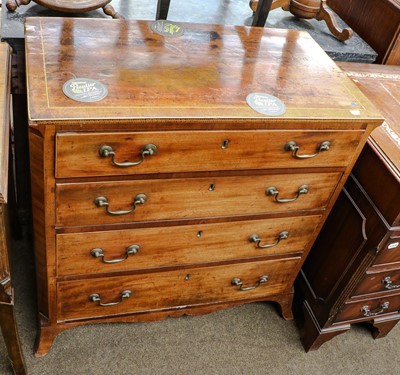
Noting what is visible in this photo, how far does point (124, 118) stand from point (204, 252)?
24.0 inches

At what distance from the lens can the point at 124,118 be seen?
1.12 m

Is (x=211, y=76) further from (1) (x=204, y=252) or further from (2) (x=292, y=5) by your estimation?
(2) (x=292, y=5)

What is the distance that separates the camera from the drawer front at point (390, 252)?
145 cm

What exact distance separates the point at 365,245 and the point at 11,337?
112 centimetres

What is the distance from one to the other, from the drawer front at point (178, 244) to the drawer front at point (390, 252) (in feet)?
0.74

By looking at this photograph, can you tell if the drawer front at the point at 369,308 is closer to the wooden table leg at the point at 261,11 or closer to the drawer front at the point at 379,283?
the drawer front at the point at 379,283

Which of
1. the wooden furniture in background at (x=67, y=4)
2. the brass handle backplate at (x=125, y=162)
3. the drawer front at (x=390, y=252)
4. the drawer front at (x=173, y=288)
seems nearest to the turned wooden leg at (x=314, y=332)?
the drawer front at (x=173, y=288)

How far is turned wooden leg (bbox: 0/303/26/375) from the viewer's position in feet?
4.40

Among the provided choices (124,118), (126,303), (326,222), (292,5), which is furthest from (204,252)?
(292,5)

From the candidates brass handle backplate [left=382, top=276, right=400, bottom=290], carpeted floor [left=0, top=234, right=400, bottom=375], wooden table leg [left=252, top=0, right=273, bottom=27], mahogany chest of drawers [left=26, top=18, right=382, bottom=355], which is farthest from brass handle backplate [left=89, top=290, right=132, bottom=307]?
wooden table leg [left=252, top=0, right=273, bottom=27]

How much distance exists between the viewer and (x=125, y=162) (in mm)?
1203

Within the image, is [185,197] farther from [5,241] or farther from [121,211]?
[5,241]

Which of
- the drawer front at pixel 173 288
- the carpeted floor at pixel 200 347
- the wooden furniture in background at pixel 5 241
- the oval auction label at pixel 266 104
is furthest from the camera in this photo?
the carpeted floor at pixel 200 347

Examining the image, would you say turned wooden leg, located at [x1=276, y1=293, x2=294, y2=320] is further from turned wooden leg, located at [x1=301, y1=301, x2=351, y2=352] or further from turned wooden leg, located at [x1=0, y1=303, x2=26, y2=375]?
turned wooden leg, located at [x1=0, y1=303, x2=26, y2=375]
